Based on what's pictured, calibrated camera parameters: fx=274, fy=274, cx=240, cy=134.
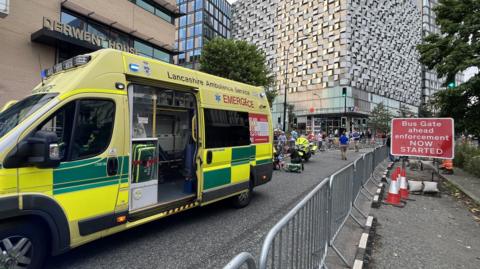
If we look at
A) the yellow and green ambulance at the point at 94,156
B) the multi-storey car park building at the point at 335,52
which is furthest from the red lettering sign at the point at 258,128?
the multi-storey car park building at the point at 335,52

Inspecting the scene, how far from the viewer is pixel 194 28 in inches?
2111

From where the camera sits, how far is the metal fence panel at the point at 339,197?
12.8ft

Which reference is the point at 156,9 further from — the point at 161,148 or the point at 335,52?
the point at 335,52

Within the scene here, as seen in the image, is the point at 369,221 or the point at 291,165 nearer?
the point at 369,221

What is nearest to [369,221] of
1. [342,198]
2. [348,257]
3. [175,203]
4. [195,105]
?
[342,198]

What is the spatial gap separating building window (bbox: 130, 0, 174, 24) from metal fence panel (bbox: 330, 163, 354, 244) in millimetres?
19101

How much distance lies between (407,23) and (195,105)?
82393 millimetres

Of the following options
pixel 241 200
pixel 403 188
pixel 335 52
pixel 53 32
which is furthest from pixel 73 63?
pixel 335 52

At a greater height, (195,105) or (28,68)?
(28,68)

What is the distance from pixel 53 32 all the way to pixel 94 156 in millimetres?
13010

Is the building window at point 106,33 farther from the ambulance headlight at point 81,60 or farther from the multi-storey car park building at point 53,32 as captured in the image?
the ambulance headlight at point 81,60

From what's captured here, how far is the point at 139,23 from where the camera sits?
19031 mm

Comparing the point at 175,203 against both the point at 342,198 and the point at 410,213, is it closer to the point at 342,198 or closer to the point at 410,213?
the point at 342,198

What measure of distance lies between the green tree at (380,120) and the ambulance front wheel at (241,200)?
153 feet
